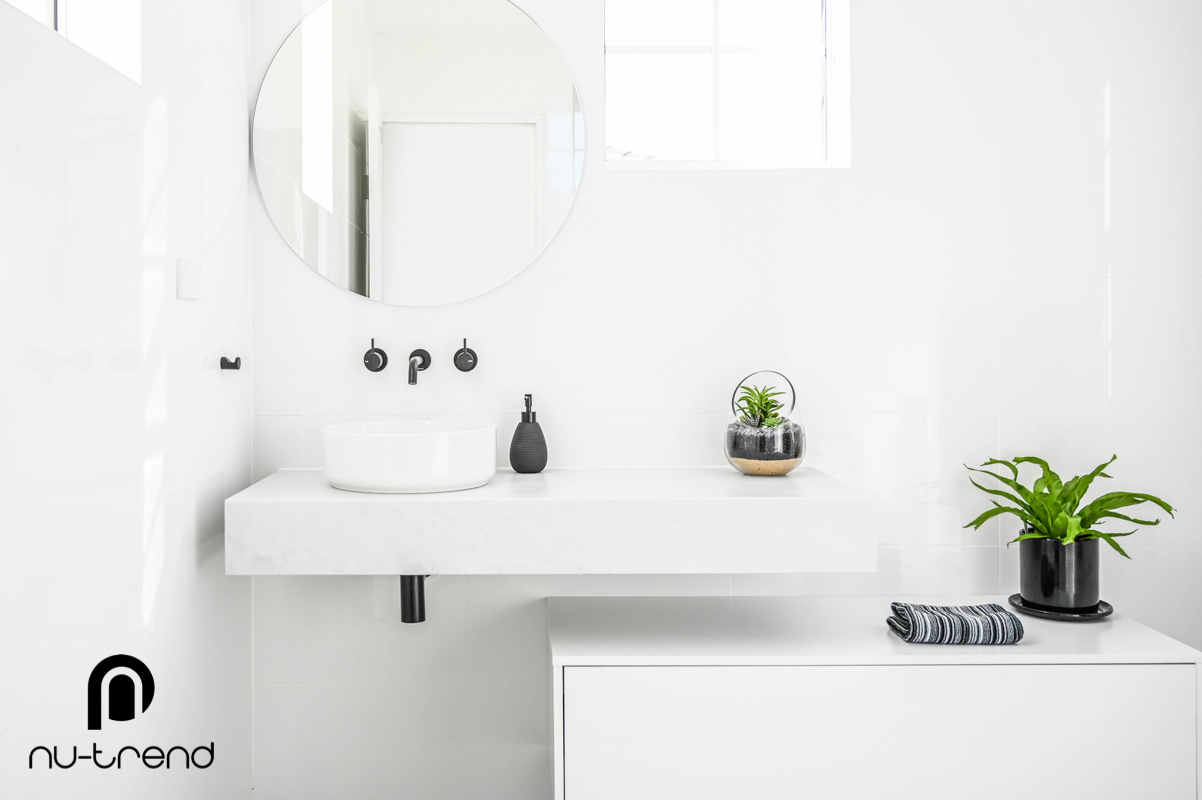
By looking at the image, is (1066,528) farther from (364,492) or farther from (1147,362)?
(364,492)

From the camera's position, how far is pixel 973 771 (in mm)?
1565

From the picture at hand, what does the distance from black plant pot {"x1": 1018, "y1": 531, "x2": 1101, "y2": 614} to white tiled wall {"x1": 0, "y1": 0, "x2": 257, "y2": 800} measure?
1.86m

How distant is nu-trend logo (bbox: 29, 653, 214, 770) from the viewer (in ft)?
3.84

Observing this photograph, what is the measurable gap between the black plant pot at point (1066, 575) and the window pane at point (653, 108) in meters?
1.30

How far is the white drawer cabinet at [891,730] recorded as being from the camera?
5.13 feet

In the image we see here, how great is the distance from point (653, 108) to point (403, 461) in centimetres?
121

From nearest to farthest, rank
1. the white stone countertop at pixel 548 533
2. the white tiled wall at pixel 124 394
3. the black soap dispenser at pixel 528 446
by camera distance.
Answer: the white tiled wall at pixel 124 394, the white stone countertop at pixel 548 533, the black soap dispenser at pixel 528 446

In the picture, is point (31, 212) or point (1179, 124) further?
point (1179, 124)

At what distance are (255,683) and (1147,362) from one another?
242 centimetres

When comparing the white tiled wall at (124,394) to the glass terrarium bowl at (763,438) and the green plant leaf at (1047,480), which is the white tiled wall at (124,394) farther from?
the green plant leaf at (1047,480)

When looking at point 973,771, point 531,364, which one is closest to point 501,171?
point 531,364

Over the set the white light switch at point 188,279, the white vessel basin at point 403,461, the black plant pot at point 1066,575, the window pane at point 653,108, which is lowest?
the black plant pot at point 1066,575

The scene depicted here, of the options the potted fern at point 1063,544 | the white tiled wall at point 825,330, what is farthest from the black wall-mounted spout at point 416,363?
the potted fern at point 1063,544

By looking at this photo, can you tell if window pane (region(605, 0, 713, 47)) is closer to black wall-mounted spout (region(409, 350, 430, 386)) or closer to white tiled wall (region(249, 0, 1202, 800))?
white tiled wall (region(249, 0, 1202, 800))
